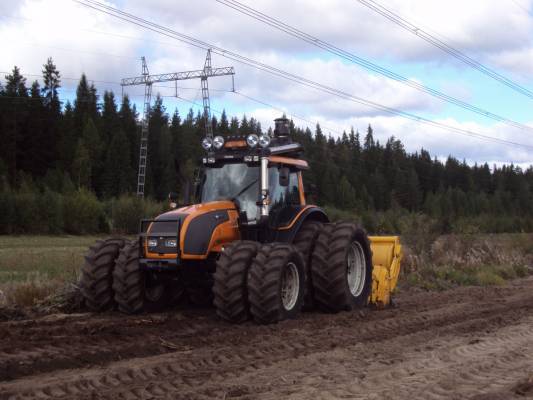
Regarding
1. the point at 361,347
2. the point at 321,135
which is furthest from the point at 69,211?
the point at 321,135

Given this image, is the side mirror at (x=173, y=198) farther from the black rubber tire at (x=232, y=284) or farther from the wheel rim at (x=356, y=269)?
the wheel rim at (x=356, y=269)

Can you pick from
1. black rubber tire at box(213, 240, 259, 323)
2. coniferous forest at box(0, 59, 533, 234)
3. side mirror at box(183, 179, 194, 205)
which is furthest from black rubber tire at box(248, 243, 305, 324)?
coniferous forest at box(0, 59, 533, 234)

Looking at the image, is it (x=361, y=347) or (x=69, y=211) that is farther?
(x=69, y=211)

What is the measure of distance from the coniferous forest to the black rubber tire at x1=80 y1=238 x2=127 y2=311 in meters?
26.2

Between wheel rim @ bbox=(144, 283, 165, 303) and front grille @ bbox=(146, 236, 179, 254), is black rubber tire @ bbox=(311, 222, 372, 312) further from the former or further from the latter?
wheel rim @ bbox=(144, 283, 165, 303)

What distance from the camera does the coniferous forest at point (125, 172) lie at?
213ft

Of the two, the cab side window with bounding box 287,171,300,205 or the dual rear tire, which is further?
the cab side window with bounding box 287,171,300,205

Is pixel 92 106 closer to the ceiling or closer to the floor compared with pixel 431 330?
closer to the ceiling

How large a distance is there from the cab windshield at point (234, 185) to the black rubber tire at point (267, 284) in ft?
4.43

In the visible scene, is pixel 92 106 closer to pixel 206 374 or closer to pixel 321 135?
pixel 321 135

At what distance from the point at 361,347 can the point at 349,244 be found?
2717 mm

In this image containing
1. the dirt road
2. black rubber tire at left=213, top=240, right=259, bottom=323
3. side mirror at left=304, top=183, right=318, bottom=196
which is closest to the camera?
the dirt road

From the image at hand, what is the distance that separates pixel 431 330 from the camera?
32.0ft

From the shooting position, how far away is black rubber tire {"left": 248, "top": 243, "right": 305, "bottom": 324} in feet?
30.1
